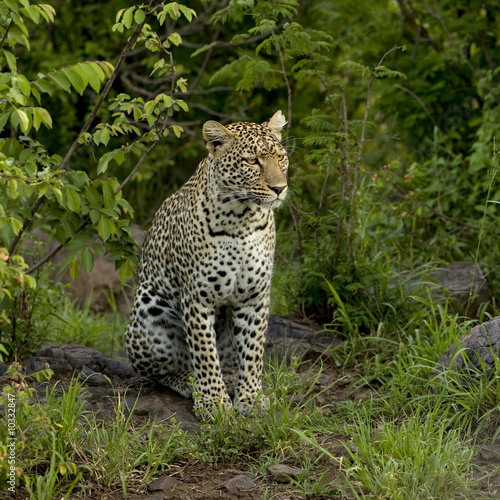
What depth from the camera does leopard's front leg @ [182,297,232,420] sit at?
221 inches

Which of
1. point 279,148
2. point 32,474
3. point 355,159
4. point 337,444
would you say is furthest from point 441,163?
point 32,474

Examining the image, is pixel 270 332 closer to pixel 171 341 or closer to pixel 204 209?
pixel 171 341

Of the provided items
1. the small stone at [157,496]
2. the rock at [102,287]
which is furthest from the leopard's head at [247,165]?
the rock at [102,287]

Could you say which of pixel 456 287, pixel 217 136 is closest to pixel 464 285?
pixel 456 287

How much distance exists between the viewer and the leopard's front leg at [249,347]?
5707 millimetres

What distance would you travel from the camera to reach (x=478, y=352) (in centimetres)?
532

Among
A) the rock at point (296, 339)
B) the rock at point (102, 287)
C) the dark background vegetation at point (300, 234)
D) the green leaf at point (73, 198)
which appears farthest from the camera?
the rock at point (102, 287)

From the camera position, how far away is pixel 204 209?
18.2ft

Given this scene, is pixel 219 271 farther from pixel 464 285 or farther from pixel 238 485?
pixel 464 285

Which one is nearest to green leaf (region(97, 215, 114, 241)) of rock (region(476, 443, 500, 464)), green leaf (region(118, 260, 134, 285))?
green leaf (region(118, 260, 134, 285))

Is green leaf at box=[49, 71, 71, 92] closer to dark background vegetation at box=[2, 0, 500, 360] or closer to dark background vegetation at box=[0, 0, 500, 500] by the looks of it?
dark background vegetation at box=[0, 0, 500, 500]

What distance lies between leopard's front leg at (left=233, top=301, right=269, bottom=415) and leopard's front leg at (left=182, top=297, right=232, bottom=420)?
147mm

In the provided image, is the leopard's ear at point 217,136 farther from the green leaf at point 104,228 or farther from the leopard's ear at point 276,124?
the green leaf at point 104,228

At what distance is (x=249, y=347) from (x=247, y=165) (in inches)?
54.4
